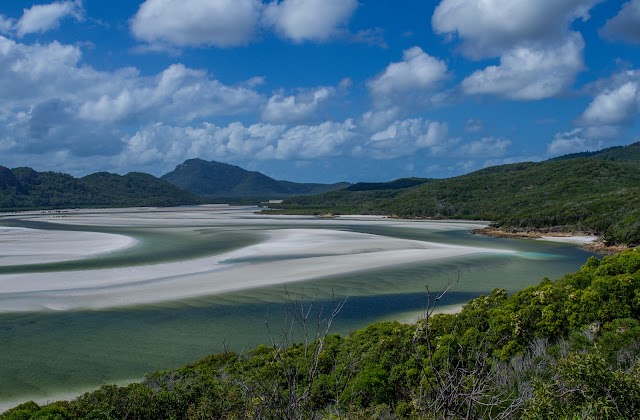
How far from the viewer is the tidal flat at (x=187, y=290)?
1525cm

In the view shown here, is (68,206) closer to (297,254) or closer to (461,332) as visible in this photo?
(297,254)

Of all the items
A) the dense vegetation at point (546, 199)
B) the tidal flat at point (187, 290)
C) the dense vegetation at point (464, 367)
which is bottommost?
the tidal flat at point (187, 290)

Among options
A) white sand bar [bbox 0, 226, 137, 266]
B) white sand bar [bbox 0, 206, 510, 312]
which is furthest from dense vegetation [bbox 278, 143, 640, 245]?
white sand bar [bbox 0, 226, 137, 266]

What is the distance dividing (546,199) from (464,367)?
82.5m

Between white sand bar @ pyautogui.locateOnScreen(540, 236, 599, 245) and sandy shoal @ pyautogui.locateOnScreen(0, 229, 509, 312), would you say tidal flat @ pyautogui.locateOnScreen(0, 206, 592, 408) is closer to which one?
sandy shoal @ pyautogui.locateOnScreen(0, 229, 509, 312)

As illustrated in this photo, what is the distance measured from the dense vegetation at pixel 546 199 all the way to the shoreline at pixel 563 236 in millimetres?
1088

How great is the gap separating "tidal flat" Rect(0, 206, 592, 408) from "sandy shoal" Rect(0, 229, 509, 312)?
9cm

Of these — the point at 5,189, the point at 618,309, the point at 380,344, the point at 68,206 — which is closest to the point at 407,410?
the point at 380,344

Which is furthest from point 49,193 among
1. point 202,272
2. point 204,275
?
point 204,275

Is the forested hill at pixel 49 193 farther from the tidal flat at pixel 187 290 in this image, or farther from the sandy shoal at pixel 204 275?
the sandy shoal at pixel 204 275

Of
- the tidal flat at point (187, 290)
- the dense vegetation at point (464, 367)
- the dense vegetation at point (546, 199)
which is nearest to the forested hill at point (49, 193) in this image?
the dense vegetation at point (546, 199)

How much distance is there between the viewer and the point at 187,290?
24.4m

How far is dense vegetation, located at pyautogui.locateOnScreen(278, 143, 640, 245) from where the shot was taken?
56269 millimetres

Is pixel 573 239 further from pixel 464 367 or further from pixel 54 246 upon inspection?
pixel 54 246
